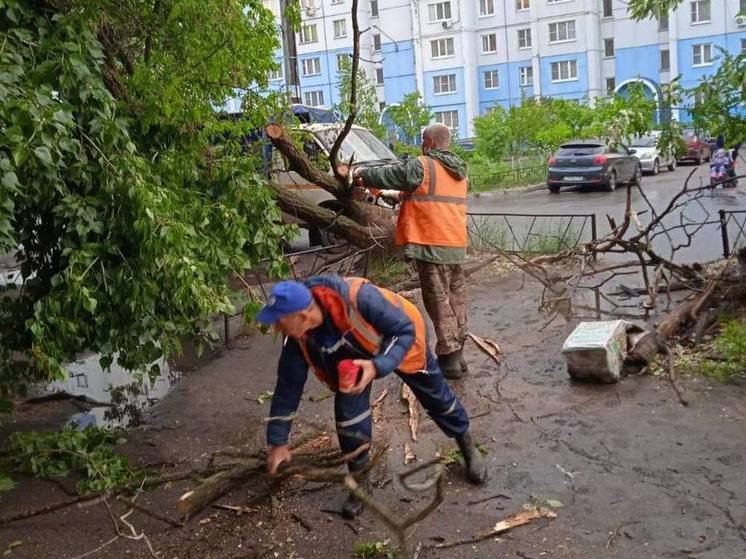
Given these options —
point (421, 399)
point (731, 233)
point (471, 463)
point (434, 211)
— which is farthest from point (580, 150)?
point (421, 399)

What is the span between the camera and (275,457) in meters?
3.74

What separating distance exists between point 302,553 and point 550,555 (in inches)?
45.7

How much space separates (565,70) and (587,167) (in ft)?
80.6

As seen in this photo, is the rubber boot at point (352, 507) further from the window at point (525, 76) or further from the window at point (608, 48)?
the window at point (525, 76)

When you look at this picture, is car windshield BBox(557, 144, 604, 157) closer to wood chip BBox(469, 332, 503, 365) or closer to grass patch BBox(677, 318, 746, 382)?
wood chip BBox(469, 332, 503, 365)

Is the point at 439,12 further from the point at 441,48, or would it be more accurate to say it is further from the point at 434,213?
the point at 434,213

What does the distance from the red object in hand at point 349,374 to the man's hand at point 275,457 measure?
1.78ft

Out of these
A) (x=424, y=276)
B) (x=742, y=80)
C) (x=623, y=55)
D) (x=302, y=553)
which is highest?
(x=623, y=55)

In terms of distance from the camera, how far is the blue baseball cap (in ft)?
10.6

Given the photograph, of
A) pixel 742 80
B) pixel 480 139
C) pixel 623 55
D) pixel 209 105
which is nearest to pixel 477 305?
pixel 742 80

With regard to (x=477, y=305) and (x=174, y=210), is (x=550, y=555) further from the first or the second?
(x=477, y=305)

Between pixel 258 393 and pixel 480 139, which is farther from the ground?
pixel 480 139

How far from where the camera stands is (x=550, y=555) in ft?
11.5

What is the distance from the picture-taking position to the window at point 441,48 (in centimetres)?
4664
